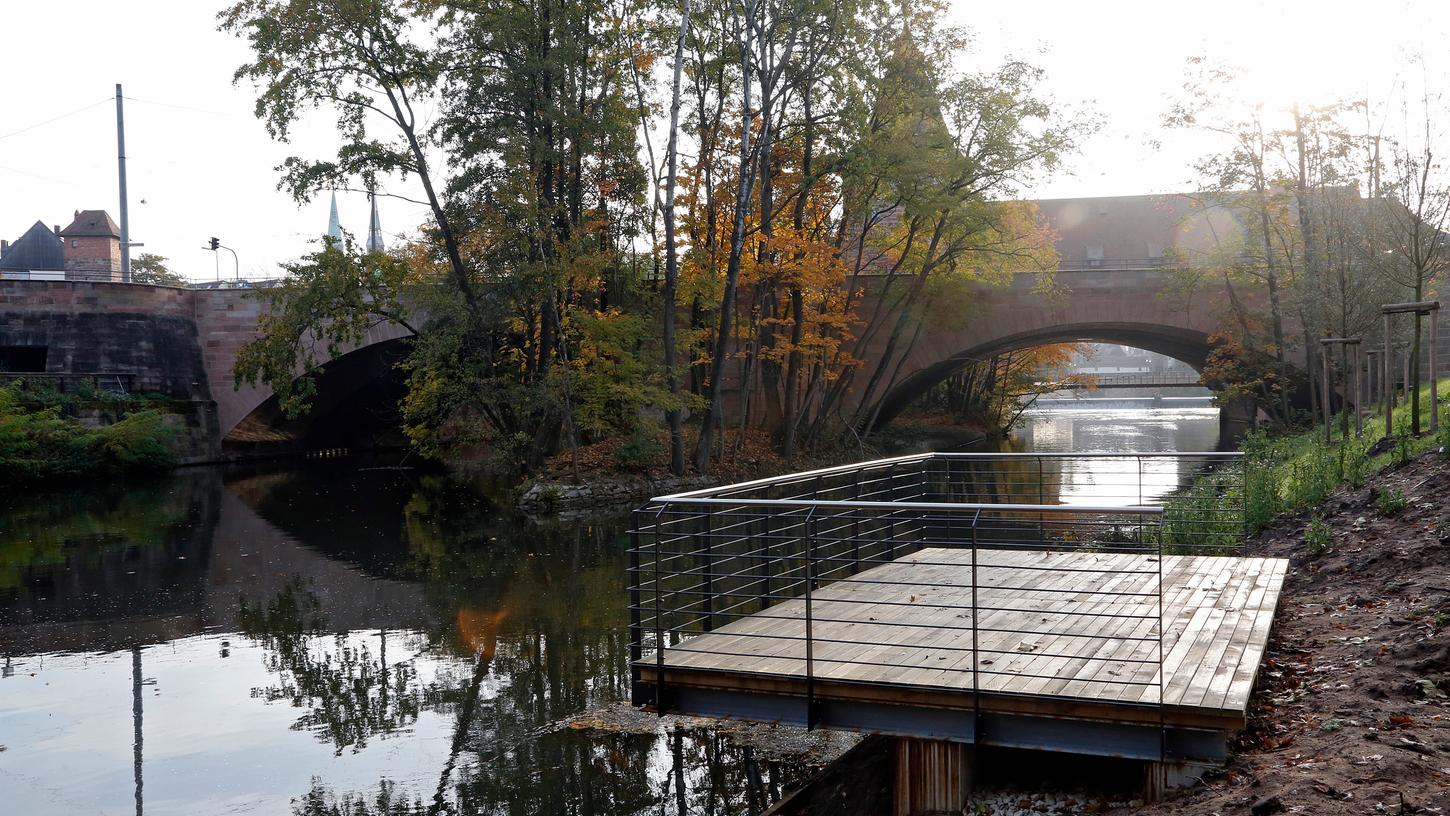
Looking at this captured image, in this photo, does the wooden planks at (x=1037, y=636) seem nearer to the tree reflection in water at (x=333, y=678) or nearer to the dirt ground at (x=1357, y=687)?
the dirt ground at (x=1357, y=687)

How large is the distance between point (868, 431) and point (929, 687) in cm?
2376

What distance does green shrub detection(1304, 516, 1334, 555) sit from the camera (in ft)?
26.0

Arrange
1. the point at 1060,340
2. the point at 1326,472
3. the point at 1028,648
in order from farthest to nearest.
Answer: the point at 1060,340 → the point at 1326,472 → the point at 1028,648

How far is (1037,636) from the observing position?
18.5 ft

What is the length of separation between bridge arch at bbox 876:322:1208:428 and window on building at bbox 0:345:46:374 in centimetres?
2337

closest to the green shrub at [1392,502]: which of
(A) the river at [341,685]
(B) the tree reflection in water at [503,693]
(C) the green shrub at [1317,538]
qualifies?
(C) the green shrub at [1317,538]

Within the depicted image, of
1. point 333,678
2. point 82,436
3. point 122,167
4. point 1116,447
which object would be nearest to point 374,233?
point 122,167

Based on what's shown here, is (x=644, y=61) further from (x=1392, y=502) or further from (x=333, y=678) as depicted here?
(x=1392, y=502)

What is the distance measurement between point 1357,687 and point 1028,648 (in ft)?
4.52

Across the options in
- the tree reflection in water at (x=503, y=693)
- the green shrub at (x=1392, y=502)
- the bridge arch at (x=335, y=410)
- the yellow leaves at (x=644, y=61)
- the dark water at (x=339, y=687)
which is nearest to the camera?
the tree reflection in water at (x=503, y=693)

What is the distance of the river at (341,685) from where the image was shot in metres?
6.09

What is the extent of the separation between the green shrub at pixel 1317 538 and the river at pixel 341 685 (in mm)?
3943

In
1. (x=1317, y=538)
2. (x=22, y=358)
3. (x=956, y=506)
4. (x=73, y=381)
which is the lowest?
(x=1317, y=538)

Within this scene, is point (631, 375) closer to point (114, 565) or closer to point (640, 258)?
point (640, 258)
